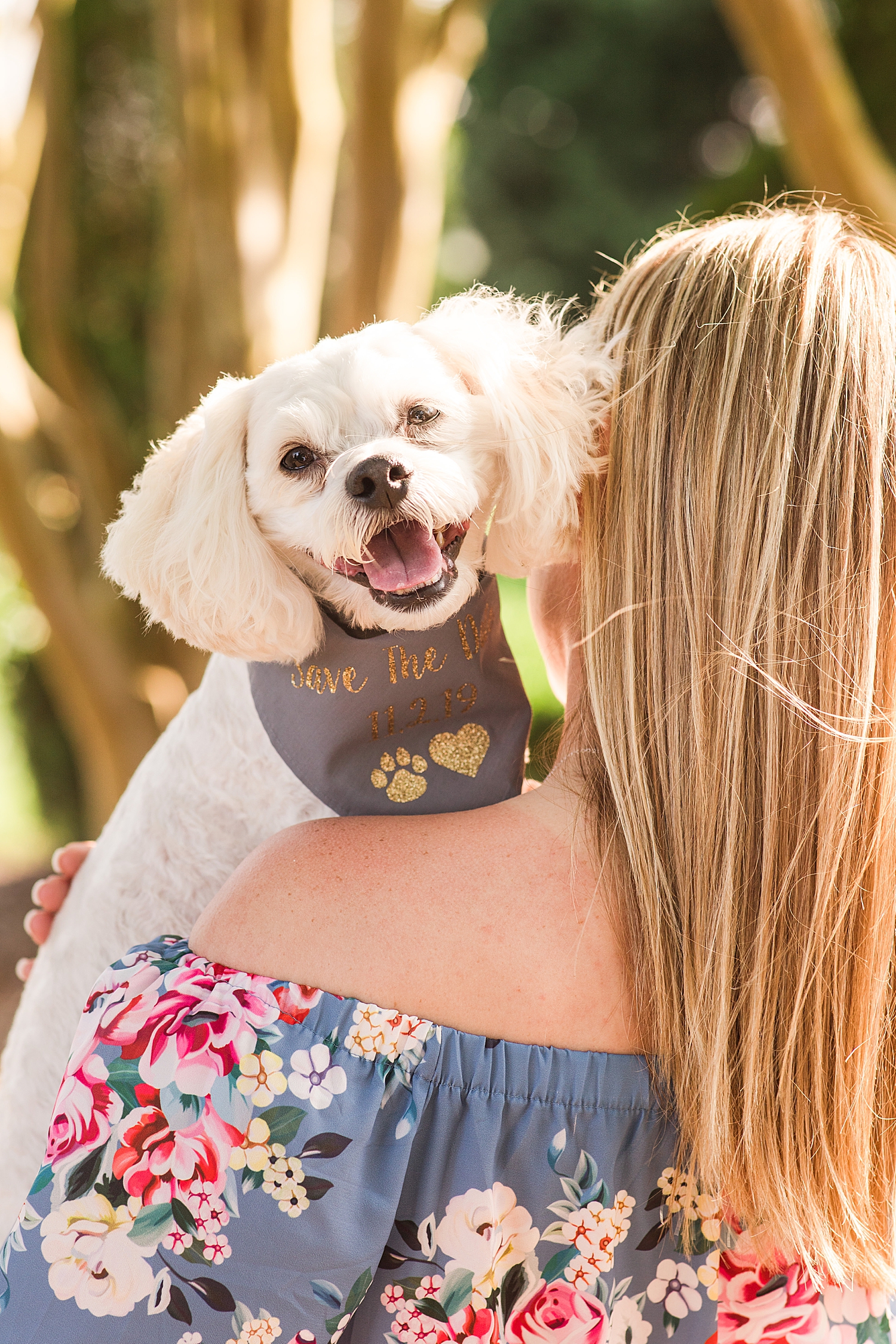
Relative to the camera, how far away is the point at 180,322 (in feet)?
10.9

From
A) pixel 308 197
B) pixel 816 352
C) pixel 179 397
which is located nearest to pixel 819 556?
pixel 816 352

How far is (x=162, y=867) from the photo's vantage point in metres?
1.33

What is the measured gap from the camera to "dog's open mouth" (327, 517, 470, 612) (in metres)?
1.19

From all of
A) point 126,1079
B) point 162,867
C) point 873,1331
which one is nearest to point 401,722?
point 162,867

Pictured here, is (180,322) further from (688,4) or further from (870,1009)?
(688,4)

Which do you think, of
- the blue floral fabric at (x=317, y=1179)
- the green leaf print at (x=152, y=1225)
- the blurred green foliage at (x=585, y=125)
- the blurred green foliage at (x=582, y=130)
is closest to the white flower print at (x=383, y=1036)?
the blue floral fabric at (x=317, y=1179)

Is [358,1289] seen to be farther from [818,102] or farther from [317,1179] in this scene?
[818,102]

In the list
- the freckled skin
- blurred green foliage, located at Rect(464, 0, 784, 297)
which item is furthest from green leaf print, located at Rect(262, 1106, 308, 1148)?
blurred green foliage, located at Rect(464, 0, 784, 297)

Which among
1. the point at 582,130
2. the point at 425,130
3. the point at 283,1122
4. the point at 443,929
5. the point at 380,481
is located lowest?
the point at 283,1122

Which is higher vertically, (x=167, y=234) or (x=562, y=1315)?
(x=167, y=234)

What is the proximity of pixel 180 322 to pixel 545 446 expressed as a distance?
2.53 m

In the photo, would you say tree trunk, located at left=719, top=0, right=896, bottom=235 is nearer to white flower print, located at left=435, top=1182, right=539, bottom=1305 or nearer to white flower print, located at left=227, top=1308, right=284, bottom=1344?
white flower print, located at left=435, top=1182, right=539, bottom=1305

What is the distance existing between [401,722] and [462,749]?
8 centimetres

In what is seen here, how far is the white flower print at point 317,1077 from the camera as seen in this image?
2.75 feet
